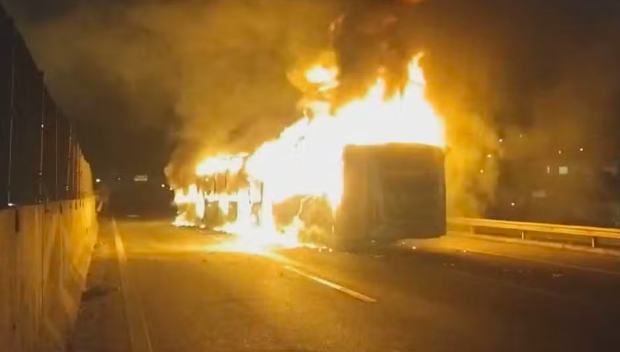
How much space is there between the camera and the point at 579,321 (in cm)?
1030

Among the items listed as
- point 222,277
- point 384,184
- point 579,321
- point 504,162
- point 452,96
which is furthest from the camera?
point 504,162

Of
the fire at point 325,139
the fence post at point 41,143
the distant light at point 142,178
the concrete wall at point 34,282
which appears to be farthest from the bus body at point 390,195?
the distant light at point 142,178

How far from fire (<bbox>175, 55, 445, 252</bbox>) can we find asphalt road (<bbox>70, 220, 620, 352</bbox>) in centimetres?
429

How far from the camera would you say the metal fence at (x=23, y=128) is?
665 centimetres

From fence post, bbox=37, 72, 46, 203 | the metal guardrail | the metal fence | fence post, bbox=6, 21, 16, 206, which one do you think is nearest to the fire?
the metal guardrail

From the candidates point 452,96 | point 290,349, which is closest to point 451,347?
point 290,349

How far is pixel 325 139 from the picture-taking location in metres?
26.3

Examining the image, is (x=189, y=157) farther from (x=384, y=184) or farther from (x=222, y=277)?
(x=222, y=277)

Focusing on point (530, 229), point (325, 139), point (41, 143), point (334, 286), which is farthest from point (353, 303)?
point (530, 229)

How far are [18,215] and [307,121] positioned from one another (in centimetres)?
2329

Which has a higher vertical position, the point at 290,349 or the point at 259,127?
the point at 259,127

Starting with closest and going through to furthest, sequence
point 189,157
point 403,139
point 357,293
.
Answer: point 357,293 → point 403,139 → point 189,157

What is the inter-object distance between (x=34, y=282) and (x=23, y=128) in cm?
148

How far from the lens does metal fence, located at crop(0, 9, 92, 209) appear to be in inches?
262
